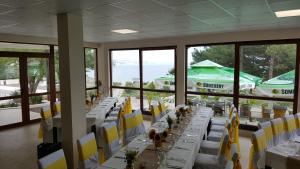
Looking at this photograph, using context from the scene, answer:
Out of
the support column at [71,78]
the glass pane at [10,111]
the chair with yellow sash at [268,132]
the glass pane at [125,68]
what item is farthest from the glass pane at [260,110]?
the glass pane at [10,111]

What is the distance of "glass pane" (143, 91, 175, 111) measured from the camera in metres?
7.88

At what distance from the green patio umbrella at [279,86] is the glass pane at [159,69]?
2.84 meters

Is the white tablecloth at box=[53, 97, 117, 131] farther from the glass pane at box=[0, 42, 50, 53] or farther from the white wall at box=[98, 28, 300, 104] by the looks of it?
the glass pane at box=[0, 42, 50, 53]

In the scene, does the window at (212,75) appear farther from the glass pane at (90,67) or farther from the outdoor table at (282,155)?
the glass pane at (90,67)

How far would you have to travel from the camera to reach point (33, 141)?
18.8ft

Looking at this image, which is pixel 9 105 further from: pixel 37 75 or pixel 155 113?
pixel 155 113

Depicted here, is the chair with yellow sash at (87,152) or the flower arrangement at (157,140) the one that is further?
the flower arrangement at (157,140)

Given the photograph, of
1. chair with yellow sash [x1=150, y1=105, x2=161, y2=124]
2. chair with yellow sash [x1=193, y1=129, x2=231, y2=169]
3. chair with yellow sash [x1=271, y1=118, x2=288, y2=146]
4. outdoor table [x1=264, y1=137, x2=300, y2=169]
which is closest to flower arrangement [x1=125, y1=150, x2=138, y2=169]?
chair with yellow sash [x1=193, y1=129, x2=231, y2=169]

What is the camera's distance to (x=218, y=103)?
6934mm

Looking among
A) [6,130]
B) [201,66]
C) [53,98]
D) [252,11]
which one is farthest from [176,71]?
[6,130]

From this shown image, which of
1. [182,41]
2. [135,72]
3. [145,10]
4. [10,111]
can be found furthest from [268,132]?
[10,111]

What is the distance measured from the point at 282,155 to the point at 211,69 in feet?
13.7

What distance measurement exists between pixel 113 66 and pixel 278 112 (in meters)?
6.14

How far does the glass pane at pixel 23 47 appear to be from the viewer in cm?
673
